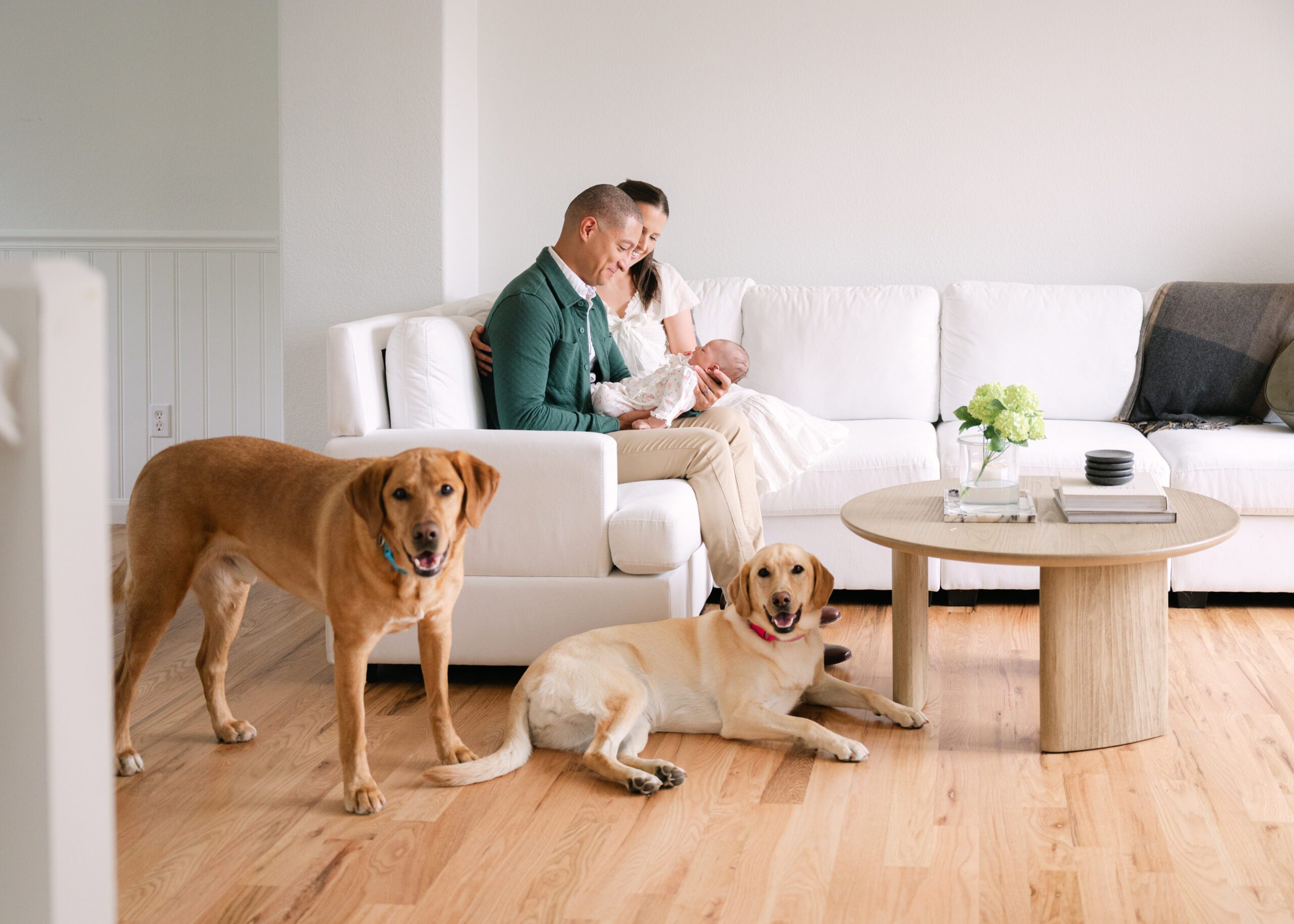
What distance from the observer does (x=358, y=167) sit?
3689mm

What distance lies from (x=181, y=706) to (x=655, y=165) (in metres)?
2.51

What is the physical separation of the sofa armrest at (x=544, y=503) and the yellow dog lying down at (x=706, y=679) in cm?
30

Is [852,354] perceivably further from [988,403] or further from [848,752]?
[848,752]

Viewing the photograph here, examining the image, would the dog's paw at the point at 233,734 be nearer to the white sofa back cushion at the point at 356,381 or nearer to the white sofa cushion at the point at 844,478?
the white sofa back cushion at the point at 356,381

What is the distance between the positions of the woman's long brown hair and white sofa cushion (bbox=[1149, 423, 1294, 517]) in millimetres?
1530

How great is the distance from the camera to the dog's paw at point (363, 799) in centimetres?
197

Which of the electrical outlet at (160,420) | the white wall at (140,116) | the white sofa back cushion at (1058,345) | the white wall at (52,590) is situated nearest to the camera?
the white wall at (52,590)

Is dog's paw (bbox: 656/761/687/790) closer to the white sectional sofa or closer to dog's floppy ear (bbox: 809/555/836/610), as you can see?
dog's floppy ear (bbox: 809/555/836/610)

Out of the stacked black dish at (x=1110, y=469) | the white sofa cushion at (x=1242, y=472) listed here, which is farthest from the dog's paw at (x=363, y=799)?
the white sofa cushion at (x=1242, y=472)

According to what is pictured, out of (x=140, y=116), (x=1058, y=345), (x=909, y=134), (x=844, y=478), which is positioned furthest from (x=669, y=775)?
(x=140, y=116)

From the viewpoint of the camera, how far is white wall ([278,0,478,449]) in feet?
12.0

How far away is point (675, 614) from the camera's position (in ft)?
8.59

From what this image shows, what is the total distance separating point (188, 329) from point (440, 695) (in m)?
2.78

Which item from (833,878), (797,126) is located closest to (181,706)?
(833,878)
